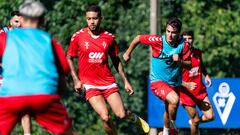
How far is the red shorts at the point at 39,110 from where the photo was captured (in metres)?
10.0

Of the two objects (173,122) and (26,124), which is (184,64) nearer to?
(173,122)

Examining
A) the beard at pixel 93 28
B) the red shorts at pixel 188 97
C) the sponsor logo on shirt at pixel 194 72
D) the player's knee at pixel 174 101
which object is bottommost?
the red shorts at pixel 188 97

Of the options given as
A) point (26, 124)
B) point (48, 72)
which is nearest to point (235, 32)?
point (26, 124)

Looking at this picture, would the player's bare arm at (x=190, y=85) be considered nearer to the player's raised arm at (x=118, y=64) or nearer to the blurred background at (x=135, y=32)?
the player's raised arm at (x=118, y=64)

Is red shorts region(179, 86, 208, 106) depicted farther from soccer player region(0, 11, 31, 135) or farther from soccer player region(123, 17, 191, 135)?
soccer player region(0, 11, 31, 135)

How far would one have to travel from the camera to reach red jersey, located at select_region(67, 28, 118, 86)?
15.1 meters

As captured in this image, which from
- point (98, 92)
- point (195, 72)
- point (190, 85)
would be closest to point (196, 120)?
point (190, 85)

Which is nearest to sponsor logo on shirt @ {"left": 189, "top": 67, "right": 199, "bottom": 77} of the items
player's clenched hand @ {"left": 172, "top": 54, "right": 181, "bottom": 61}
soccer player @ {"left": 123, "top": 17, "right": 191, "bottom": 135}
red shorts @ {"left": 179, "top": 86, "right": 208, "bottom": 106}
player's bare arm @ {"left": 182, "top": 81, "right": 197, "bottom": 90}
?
player's bare arm @ {"left": 182, "top": 81, "right": 197, "bottom": 90}

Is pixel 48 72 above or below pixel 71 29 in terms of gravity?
above

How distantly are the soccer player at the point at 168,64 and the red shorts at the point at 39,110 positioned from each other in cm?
603

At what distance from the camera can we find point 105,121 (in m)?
15.1

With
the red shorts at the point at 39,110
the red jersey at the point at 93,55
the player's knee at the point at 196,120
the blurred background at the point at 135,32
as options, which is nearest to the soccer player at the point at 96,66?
the red jersey at the point at 93,55

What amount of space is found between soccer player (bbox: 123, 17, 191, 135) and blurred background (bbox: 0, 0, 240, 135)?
6663 millimetres

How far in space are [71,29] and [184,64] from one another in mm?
7566
